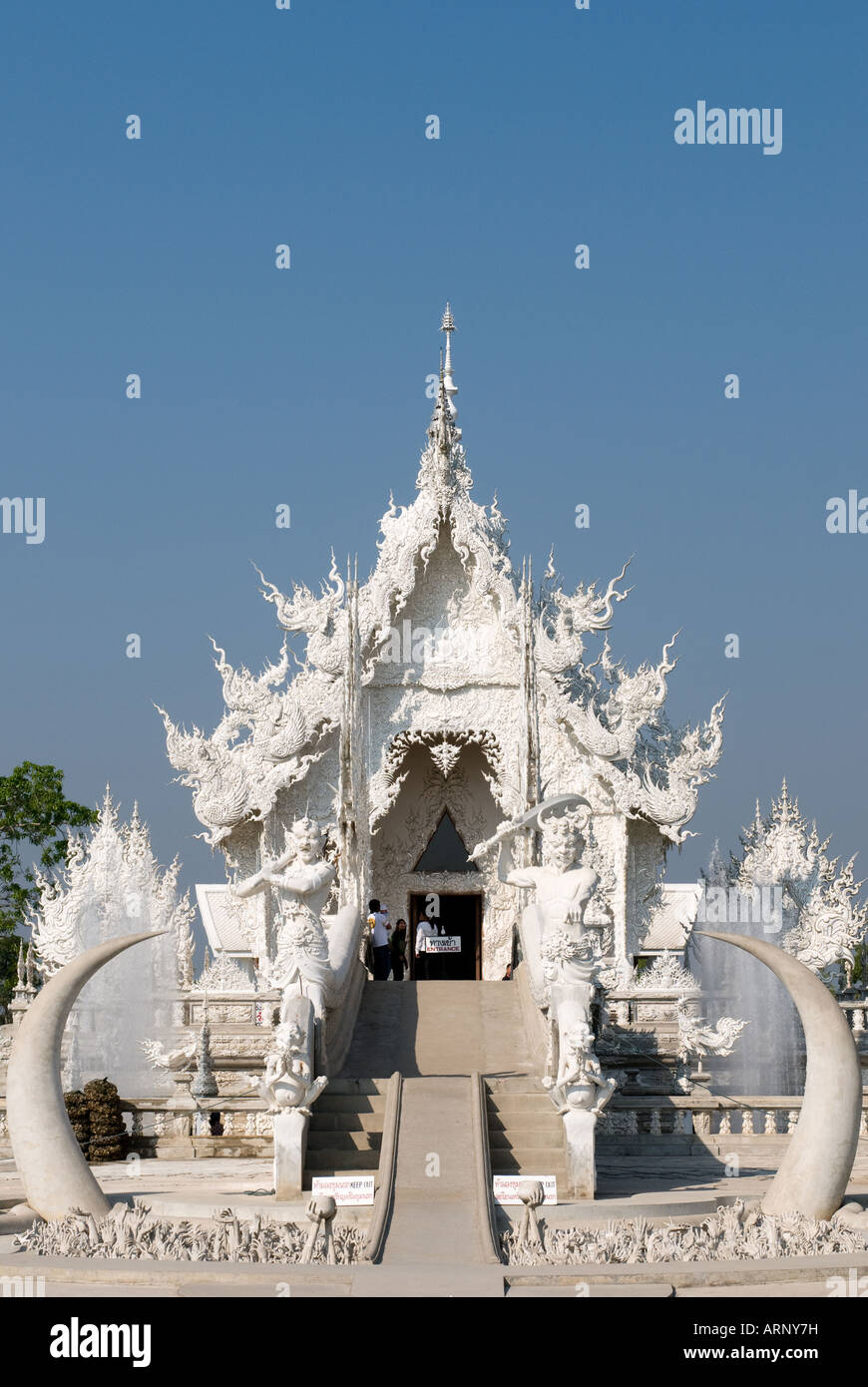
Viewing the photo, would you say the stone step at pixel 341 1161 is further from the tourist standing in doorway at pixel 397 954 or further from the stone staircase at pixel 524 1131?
the tourist standing in doorway at pixel 397 954

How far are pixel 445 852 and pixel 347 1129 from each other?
10.7m

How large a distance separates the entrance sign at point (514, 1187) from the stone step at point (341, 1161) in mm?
1231

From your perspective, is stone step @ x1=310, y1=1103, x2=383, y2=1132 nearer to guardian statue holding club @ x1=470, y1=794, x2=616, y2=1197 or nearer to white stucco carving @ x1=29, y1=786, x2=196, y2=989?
guardian statue holding club @ x1=470, y1=794, x2=616, y2=1197

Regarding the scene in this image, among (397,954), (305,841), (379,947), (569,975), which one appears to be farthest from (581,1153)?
(397,954)

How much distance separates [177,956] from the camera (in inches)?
→ 792

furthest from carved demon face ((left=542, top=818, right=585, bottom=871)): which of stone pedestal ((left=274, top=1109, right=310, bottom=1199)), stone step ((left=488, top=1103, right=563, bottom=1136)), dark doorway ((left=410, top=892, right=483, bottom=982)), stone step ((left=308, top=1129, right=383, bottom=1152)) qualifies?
dark doorway ((left=410, top=892, right=483, bottom=982))

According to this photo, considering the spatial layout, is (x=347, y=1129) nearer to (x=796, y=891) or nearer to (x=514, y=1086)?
(x=514, y=1086)

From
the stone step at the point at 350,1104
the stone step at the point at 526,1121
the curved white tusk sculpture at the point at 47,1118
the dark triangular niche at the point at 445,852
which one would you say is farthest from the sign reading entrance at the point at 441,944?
the curved white tusk sculpture at the point at 47,1118

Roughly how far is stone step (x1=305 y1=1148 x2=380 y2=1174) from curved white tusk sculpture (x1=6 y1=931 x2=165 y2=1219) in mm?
1288

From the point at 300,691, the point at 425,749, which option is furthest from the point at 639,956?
the point at 300,691

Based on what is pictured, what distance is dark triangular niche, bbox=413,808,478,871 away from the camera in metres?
20.4

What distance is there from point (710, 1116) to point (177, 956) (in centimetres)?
921

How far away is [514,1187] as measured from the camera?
8172 millimetres
